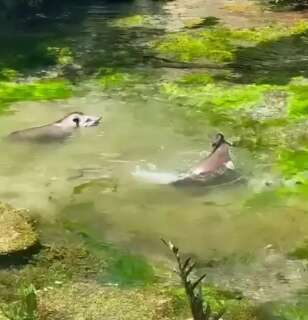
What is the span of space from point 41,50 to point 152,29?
9.64 ft

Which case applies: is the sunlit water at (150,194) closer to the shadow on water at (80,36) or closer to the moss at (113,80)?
the moss at (113,80)

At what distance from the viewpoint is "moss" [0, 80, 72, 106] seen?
13125 millimetres

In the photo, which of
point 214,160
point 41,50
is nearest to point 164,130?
point 214,160

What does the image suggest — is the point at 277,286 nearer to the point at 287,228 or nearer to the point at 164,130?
the point at 287,228

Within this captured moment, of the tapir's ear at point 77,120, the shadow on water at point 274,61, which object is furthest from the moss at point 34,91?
the shadow on water at point 274,61

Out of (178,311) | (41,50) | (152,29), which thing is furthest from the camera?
(152,29)

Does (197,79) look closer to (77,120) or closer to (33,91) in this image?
(33,91)

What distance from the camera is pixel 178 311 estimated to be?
6723 millimetres

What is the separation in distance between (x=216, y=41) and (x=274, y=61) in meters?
1.87

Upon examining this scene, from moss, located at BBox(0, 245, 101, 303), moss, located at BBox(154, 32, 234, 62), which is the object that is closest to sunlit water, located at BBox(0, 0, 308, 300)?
moss, located at BBox(0, 245, 101, 303)

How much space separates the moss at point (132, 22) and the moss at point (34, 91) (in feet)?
17.4

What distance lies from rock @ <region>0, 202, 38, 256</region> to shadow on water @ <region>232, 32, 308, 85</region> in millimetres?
6697

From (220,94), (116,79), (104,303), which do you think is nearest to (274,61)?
(220,94)

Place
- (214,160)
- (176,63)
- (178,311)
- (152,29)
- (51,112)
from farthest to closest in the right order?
(152,29), (176,63), (51,112), (214,160), (178,311)
